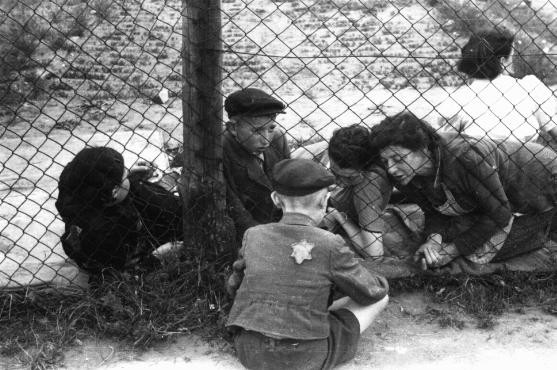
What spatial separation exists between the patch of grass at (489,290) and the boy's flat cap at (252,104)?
982 millimetres

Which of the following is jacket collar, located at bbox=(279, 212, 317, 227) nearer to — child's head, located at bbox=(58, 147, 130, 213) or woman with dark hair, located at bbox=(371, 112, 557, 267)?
woman with dark hair, located at bbox=(371, 112, 557, 267)

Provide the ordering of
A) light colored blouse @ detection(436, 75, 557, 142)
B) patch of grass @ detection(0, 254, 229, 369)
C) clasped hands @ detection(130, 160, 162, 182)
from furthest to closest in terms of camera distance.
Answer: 1. light colored blouse @ detection(436, 75, 557, 142)
2. clasped hands @ detection(130, 160, 162, 182)
3. patch of grass @ detection(0, 254, 229, 369)

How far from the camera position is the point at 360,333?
2838 mm

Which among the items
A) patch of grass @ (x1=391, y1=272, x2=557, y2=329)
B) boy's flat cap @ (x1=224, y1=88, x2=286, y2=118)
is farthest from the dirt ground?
boy's flat cap @ (x1=224, y1=88, x2=286, y2=118)

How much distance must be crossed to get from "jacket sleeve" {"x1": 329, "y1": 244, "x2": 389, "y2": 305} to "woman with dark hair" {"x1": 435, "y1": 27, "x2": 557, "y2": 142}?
129 cm

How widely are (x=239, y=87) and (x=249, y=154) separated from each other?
231 cm

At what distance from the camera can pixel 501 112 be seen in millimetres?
3832

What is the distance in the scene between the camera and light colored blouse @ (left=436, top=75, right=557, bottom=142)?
3758mm

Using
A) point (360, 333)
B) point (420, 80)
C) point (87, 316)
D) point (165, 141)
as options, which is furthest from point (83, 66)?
point (360, 333)

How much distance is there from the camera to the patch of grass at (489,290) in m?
3.15

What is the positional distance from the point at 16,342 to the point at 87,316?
0.95 feet

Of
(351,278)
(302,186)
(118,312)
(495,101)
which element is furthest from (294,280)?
(495,101)

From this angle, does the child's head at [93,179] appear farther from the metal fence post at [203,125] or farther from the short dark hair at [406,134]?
the short dark hair at [406,134]

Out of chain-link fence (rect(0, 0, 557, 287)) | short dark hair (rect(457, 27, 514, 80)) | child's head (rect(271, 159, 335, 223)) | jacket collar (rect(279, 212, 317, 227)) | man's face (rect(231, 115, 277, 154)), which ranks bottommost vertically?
chain-link fence (rect(0, 0, 557, 287))
